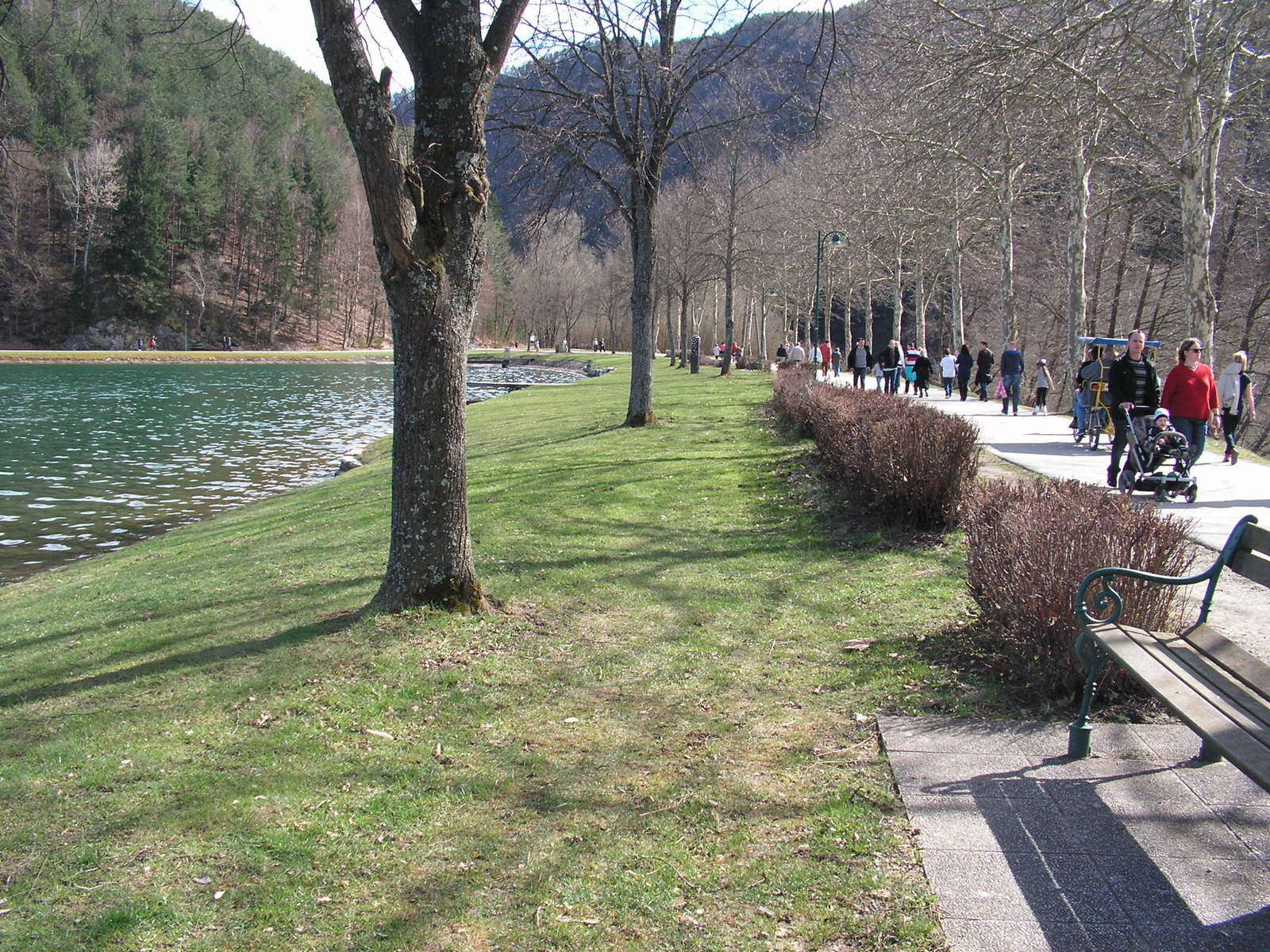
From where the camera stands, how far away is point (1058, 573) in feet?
15.7

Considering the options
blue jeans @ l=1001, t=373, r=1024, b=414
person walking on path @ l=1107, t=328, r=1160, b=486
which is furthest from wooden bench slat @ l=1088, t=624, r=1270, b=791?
blue jeans @ l=1001, t=373, r=1024, b=414

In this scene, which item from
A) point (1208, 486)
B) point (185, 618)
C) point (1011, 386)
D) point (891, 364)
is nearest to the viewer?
point (185, 618)

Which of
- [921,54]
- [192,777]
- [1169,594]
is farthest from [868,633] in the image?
[921,54]

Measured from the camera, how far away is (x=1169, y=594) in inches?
186

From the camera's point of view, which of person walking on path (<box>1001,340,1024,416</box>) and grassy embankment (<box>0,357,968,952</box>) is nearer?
grassy embankment (<box>0,357,968,952</box>)

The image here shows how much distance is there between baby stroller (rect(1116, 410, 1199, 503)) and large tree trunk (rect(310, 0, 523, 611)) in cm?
821

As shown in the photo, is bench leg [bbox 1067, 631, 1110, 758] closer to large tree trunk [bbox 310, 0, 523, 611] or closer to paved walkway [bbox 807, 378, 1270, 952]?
paved walkway [bbox 807, 378, 1270, 952]

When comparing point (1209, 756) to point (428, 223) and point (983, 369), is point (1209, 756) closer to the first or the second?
point (428, 223)

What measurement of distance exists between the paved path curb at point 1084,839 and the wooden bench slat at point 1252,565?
35.2 inches

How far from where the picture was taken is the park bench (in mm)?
3068

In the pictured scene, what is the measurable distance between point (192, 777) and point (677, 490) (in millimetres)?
7495

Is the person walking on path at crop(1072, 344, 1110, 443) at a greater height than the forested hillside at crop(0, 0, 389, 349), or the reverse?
the forested hillside at crop(0, 0, 389, 349)

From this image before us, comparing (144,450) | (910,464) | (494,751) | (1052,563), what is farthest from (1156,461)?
(144,450)

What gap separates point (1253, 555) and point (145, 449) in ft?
85.5
